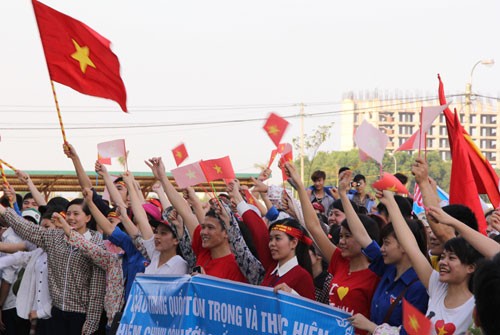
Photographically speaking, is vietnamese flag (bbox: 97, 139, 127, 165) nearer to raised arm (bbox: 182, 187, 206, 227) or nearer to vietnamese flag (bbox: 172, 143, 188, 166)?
vietnamese flag (bbox: 172, 143, 188, 166)

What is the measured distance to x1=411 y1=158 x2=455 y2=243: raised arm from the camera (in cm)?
585

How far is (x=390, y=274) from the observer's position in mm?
6148

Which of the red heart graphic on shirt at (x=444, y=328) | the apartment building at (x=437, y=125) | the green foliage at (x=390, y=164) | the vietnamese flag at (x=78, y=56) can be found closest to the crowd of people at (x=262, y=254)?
the red heart graphic on shirt at (x=444, y=328)

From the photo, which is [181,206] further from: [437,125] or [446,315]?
[437,125]

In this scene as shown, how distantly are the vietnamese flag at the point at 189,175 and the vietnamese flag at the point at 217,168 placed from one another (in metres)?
0.10

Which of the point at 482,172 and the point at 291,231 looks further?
the point at 482,172

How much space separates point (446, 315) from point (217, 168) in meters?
3.63

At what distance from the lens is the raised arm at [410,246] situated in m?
5.69

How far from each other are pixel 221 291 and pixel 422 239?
148 cm

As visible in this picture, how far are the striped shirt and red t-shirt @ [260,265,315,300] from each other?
261 cm

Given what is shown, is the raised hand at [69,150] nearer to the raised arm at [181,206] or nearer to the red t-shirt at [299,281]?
the raised arm at [181,206]

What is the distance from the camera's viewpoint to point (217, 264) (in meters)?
7.67

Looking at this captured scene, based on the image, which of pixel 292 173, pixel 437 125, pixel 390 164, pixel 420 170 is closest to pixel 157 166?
pixel 292 173

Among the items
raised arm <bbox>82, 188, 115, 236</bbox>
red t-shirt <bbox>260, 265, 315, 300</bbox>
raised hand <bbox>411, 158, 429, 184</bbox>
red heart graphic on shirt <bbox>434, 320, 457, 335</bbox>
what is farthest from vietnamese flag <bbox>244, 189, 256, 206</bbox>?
red heart graphic on shirt <bbox>434, 320, 457, 335</bbox>
